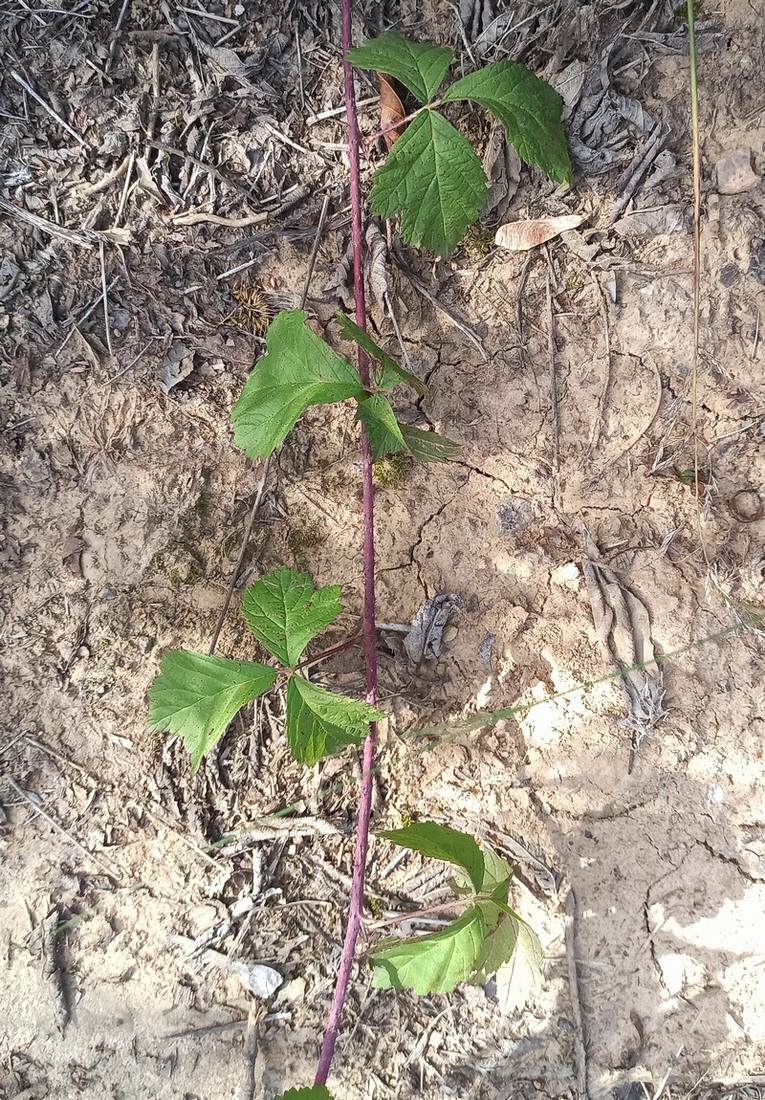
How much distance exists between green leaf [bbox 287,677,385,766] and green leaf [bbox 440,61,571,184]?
1.72 metres

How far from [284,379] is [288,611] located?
70 centimetres

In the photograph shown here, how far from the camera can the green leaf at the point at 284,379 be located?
203 centimetres

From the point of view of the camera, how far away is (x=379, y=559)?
2375 mm

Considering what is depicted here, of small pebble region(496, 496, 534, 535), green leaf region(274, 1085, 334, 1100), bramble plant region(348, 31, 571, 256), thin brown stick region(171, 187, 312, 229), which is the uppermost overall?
bramble plant region(348, 31, 571, 256)

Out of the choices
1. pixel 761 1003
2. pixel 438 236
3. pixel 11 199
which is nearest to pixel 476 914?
pixel 761 1003

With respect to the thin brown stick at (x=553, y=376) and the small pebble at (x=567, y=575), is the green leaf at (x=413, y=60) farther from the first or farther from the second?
the small pebble at (x=567, y=575)

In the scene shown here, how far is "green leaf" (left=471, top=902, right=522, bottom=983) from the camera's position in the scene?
199 centimetres

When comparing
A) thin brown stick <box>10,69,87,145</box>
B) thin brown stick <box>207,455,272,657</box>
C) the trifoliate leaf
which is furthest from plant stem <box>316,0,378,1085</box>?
thin brown stick <box>10,69,87,145</box>

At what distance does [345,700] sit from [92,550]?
108 cm

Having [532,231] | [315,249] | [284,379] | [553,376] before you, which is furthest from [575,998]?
[315,249]

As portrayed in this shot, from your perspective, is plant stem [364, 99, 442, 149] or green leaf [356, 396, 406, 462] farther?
plant stem [364, 99, 442, 149]

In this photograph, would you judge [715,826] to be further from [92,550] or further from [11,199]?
Result: [11,199]

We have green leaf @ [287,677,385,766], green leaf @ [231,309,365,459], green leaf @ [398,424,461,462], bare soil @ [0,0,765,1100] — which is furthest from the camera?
green leaf @ [398,424,461,462]

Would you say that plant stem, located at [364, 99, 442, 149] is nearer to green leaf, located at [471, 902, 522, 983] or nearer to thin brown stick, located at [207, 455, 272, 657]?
thin brown stick, located at [207, 455, 272, 657]
